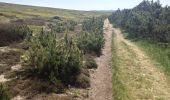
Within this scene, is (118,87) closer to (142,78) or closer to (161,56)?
(142,78)

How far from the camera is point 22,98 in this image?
65.6ft

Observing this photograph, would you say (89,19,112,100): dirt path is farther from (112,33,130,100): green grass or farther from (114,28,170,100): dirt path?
(114,28,170,100): dirt path

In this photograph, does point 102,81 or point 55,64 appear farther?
point 102,81

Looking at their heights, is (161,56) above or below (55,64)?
below

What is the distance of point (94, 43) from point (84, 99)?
67.7 feet

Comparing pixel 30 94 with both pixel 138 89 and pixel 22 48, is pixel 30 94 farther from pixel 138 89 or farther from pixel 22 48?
pixel 22 48

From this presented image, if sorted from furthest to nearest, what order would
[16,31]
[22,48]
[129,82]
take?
[16,31] < [22,48] < [129,82]

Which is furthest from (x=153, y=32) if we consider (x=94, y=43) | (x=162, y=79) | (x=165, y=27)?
(x=162, y=79)

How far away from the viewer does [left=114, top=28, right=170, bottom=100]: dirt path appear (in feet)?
71.4

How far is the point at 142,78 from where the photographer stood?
1048 inches

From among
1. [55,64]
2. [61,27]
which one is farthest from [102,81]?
[61,27]

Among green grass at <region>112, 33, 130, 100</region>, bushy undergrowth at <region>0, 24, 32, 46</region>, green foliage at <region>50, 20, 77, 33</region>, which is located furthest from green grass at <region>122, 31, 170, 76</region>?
green foliage at <region>50, 20, 77, 33</region>

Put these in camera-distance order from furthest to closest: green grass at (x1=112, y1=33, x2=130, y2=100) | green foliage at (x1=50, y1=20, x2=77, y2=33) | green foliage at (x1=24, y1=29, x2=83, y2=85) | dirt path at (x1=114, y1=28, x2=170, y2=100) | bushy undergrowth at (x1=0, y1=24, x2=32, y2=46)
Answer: green foliage at (x1=50, y1=20, x2=77, y2=33) < bushy undergrowth at (x1=0, y1=24, x2=32, y2=46) < green foliage at (x1=24, y1=29, x2=83, y2=85) < dirt path at (x1=114, y1=28, x2=170, y2=100) < green grass at (x1=112, y1=33, x2=130, y2=100)

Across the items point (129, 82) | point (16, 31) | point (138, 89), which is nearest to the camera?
point (138, 89)
